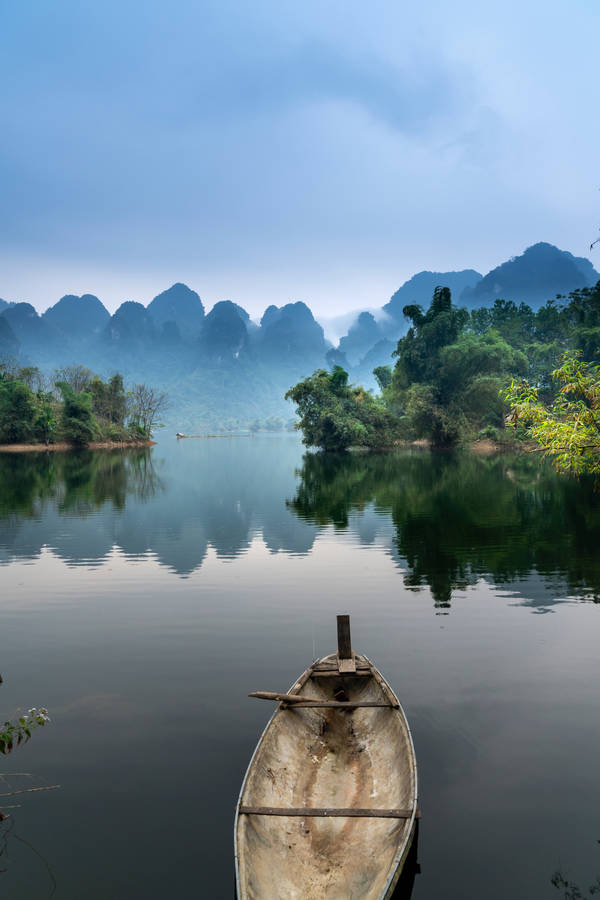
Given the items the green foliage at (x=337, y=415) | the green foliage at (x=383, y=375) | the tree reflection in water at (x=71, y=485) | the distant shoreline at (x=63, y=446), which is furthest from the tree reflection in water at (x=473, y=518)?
the green foliage at (x=383, y=375)

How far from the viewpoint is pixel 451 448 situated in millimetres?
61688

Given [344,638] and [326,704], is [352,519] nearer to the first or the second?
[344,638]

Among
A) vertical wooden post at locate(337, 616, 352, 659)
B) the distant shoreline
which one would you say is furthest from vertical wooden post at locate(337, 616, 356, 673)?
the distant shoreline

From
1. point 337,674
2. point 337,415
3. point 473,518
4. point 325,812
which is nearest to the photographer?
point 325,812

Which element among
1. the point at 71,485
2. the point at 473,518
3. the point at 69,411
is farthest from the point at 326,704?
the point at 69,411

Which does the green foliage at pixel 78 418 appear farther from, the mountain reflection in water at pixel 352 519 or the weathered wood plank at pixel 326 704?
the weathered wood plank at pixel 326 704

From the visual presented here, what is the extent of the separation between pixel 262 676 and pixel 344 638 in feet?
4.92

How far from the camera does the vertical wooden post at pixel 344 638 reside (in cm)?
736

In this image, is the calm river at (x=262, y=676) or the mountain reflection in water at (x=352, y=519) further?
the mountain reflection in water at (x=352, y=519)

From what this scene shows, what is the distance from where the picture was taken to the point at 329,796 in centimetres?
501

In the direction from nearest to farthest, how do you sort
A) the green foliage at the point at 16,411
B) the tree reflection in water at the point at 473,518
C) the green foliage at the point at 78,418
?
1. the tree reflection in water at the point at 473,518
2. the green foliage at the point at 16,411
3. the green foliage at the point at 78,418

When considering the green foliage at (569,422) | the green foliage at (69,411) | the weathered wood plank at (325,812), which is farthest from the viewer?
the green foliage at (69,411)

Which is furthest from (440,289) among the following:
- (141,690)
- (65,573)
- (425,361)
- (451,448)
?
(141,690)

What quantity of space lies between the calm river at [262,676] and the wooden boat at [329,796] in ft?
2.04
